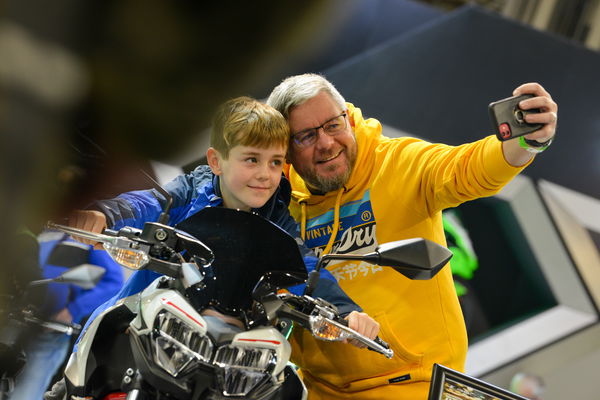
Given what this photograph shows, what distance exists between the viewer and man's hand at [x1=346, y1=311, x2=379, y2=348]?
146 cm

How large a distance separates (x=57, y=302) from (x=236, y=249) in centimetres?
219

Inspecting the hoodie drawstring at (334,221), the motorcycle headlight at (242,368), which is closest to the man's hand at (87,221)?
the motorcycle headlight at (242,368)

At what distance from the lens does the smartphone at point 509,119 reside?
162cm

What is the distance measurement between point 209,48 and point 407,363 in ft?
7.65

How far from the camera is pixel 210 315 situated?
1337mm

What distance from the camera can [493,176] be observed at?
193 cm

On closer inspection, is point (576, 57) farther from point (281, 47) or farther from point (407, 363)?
point (407, 363)

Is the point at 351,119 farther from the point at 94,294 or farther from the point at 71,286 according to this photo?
the point at 71,286

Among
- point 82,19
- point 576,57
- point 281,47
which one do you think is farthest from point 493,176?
point 576,57

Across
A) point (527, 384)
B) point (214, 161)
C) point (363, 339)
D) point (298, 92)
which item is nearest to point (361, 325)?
point (363, 339)

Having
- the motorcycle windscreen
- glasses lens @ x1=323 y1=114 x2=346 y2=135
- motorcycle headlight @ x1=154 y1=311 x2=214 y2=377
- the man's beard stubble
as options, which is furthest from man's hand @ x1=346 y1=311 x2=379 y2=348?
glasses lens @ x1=323 y1=114 x2=346 y2=135

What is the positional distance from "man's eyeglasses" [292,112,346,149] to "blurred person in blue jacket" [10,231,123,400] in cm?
134

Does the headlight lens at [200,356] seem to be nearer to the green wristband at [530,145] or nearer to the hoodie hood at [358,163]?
the green wristband at [530,145]

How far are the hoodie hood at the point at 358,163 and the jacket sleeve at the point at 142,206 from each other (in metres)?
0.60
